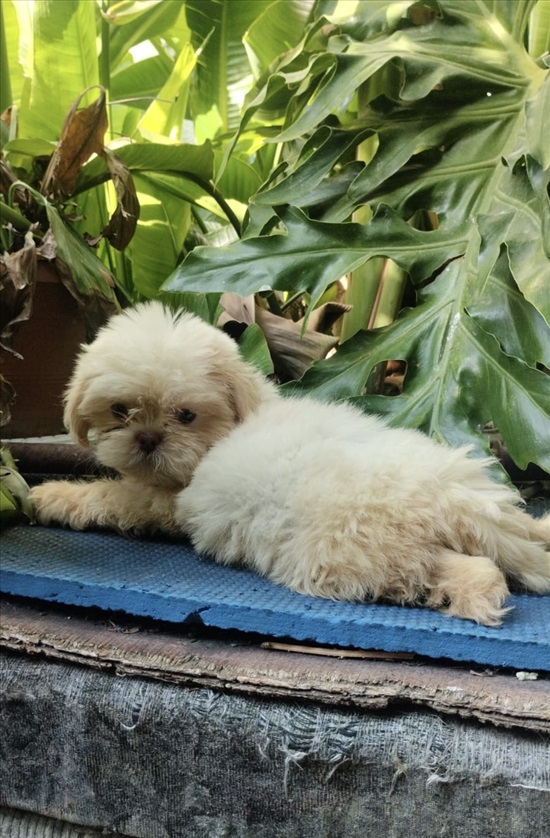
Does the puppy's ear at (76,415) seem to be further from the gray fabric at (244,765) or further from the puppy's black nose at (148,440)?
the gray fabric at (244,765)

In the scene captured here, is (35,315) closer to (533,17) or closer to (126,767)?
(126,767)

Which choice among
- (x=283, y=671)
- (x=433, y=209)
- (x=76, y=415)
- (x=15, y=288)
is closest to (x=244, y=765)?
(x=283, y=671)

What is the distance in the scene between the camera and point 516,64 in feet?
4.62

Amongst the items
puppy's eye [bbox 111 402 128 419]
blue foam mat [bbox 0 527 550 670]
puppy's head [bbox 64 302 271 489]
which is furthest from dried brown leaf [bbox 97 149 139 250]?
blue foam mat [bbox 0 527 550 670]

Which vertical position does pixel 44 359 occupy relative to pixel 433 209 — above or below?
below

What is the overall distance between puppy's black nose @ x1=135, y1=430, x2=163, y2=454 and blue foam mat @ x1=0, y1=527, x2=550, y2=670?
162mm

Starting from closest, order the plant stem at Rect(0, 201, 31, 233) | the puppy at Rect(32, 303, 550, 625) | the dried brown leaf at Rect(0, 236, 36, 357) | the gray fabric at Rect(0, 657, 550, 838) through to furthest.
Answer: the gray fabric at Rect(0, 657, 550, 838)
the puppy at Rect(32, 303, 550, 625)
the dried brown leaf at Rect(0, 236, 36, 357)
the plant stem at Rect(0, 201, 31, 233)

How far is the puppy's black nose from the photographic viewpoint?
1122 mm

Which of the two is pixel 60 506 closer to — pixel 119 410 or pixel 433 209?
pixel 119 410

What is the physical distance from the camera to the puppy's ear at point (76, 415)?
1147 millimetres

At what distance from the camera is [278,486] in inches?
38.0

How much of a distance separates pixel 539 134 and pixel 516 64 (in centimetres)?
33

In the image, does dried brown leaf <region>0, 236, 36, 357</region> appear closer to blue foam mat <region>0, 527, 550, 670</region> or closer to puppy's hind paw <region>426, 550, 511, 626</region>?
blue foam mat <region>0, 527, 550, 670</region>

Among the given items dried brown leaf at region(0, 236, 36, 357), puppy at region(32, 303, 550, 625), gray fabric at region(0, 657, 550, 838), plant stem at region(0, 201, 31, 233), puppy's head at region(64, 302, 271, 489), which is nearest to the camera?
gray fabric at region(0, 657, 550, 838)
